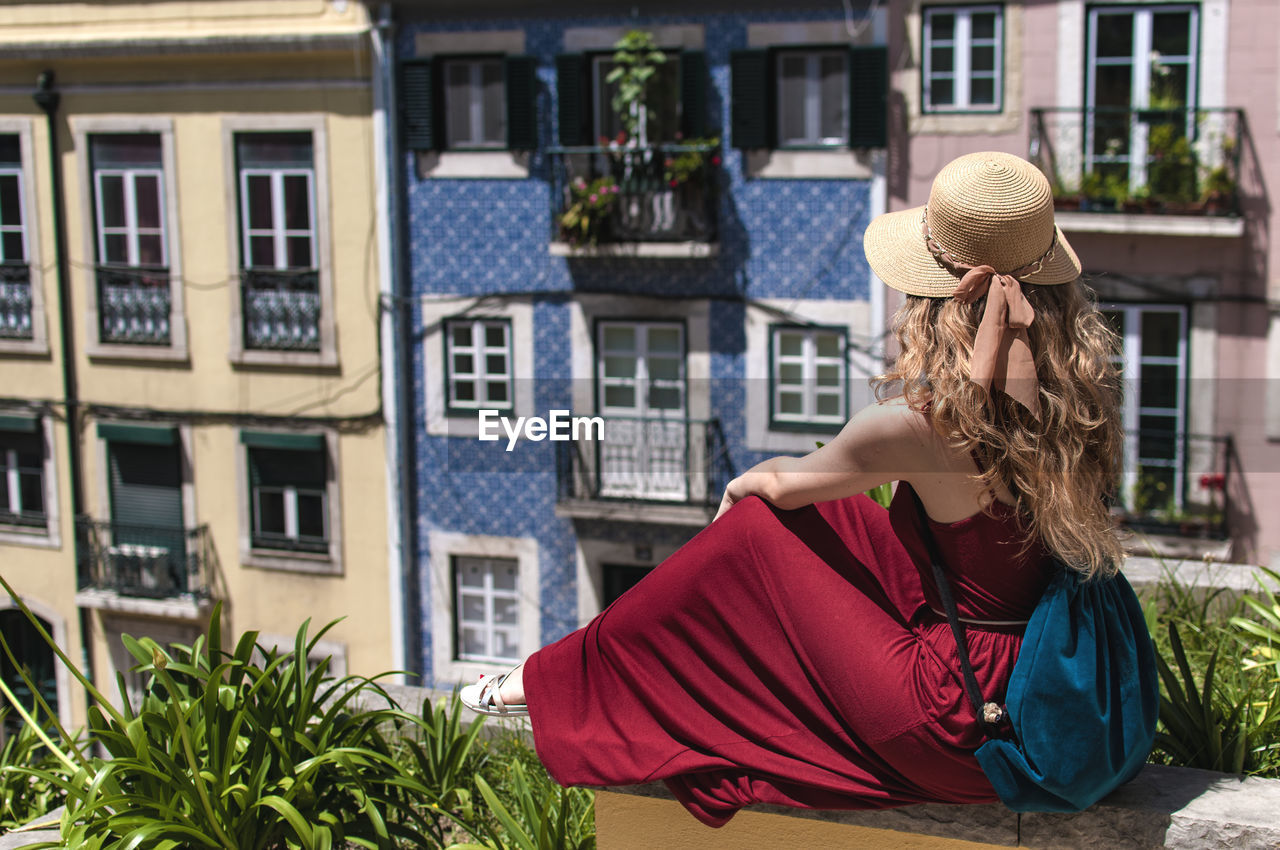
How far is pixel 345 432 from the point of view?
42.7 feet

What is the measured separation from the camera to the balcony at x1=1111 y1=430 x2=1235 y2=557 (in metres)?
10.9

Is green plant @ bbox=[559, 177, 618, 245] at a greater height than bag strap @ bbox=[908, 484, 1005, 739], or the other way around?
green plant @ bbox=[559, 177, 618, 245]

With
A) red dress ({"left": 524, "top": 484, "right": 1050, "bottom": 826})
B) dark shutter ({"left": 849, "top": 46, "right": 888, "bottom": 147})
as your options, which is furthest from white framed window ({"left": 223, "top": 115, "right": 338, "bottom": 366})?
red dress ({"left": 524, "top": 484, "right": 1050, "bottom": 826})

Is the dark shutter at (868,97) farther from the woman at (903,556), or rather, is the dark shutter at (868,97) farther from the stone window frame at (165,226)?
the woman at (903,556)

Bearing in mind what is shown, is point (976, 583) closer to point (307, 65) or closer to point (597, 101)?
point (597, 101)

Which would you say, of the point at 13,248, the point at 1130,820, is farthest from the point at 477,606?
the point at 1130,820

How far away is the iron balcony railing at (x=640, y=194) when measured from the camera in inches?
448

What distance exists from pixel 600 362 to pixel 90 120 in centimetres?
623

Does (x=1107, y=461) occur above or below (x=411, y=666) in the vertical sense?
above

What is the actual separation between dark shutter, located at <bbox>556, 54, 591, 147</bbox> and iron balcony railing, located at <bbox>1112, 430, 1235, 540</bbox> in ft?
19.0

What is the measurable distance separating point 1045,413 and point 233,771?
5.93ft

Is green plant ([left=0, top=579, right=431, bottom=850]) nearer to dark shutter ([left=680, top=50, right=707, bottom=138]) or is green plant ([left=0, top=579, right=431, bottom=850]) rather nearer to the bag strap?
the bag strap

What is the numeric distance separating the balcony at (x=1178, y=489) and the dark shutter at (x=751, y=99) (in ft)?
14.1

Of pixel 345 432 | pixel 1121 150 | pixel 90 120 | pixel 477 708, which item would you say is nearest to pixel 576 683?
pixel 477 708
